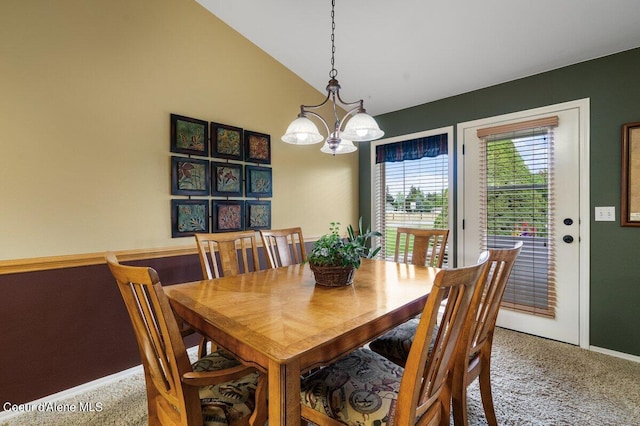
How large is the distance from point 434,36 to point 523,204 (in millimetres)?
1715

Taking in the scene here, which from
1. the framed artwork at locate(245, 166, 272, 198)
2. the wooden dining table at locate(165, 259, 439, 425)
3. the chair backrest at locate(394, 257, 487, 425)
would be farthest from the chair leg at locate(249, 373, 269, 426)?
the framed artwork at locate(245, 166, 272, 198)

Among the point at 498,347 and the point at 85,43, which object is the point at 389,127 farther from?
the point at 85,43

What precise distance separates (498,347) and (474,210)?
129 centimetres

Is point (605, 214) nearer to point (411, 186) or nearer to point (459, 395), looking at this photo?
point (411, 186)

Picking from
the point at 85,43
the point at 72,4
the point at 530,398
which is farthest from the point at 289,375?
the point at 72,4

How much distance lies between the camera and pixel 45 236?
190cm

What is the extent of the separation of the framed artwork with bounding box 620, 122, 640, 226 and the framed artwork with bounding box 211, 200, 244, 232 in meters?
3.15

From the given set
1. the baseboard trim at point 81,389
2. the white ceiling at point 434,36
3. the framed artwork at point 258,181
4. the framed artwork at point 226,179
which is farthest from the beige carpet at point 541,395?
the white ceiling at point 434,36

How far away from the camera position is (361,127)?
5.61 ft

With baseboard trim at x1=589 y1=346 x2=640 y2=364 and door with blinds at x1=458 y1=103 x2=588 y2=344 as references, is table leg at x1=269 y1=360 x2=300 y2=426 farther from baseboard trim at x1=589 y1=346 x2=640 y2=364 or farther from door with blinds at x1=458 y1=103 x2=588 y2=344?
baseboard trim at x1=589 y1=346 x2=640 y2=364

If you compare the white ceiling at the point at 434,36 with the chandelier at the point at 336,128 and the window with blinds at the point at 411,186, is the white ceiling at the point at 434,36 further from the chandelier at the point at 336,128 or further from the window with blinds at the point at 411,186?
the chandelier at the point at 336,128

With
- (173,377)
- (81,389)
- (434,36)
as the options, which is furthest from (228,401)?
(434,36)

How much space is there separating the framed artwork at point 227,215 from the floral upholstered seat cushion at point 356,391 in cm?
176

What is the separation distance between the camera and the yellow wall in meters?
1.81
